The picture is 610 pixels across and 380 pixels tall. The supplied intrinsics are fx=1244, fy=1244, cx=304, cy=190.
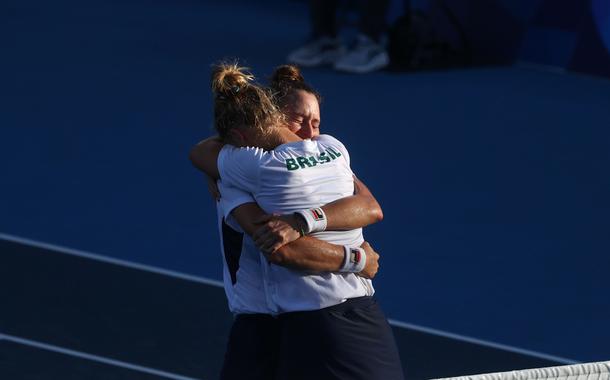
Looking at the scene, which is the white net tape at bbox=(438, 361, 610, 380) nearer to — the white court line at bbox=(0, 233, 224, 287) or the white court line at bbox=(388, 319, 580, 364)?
the white court line at bbox=(388, 319, 580, 364)

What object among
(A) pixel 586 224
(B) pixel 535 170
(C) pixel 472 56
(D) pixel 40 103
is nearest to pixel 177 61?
(D) pixel 40 103

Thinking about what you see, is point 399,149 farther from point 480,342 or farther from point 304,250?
point 304,250

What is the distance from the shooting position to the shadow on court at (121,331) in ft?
16.8

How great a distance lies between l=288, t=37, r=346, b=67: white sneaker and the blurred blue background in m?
0.23

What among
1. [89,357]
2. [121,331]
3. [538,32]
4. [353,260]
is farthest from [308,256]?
[538,32]

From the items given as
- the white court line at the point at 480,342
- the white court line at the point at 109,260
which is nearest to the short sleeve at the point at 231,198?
the white court line at the point at 480,342

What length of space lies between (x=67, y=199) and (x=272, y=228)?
440cm

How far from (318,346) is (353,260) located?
0.25 meters

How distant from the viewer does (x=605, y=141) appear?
31.6 ft

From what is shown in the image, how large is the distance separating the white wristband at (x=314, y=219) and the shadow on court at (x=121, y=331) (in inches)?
79.5

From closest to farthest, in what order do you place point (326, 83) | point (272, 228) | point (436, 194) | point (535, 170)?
1. point (272, 228)
2. point (436, 194)
3. point (535, 170)
4. point (326, 83)

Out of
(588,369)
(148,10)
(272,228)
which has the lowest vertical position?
(148,10)

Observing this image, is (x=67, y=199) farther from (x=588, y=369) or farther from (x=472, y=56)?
(x=472, y=56)

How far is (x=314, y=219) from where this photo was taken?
323 centimetres
